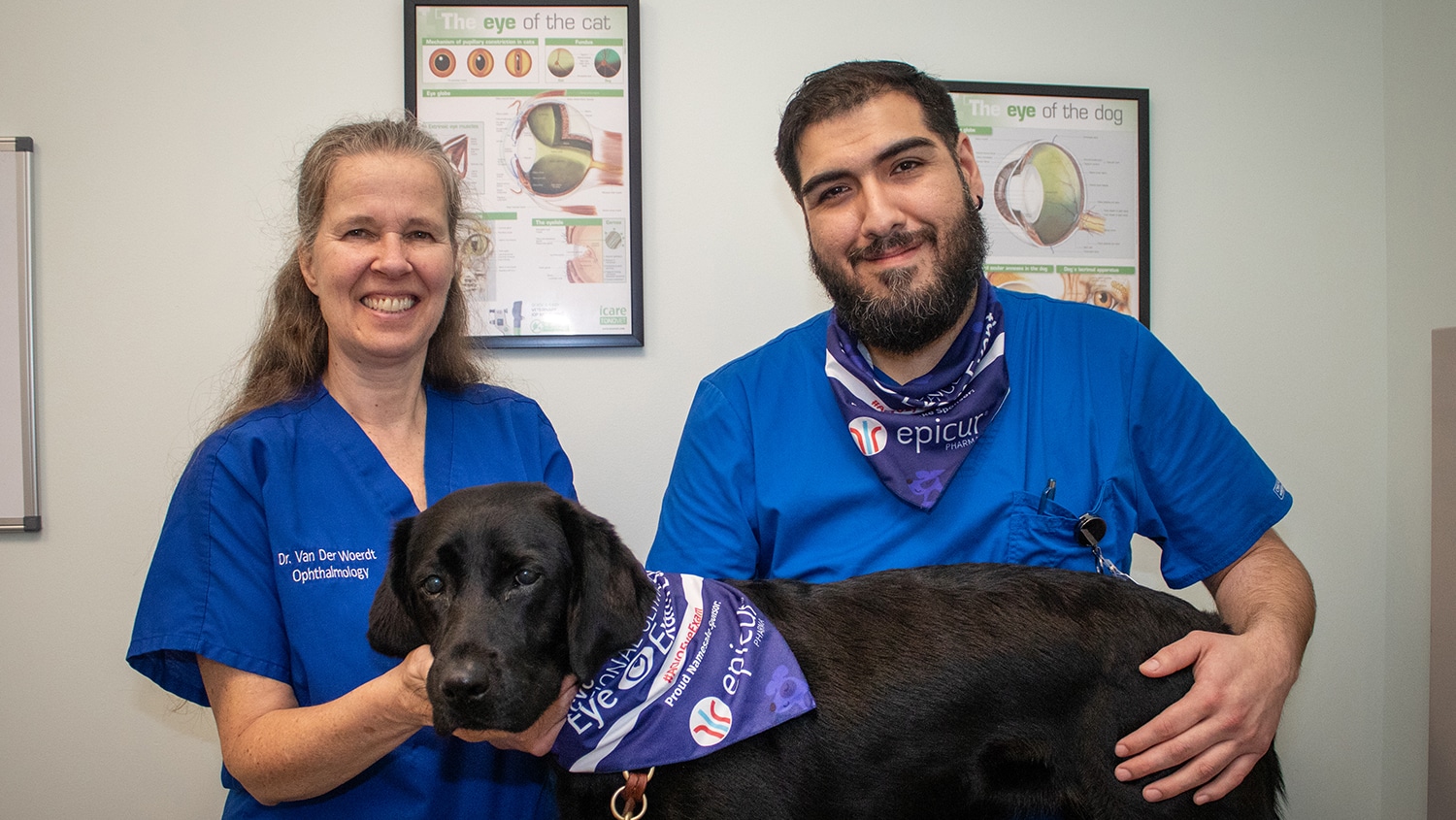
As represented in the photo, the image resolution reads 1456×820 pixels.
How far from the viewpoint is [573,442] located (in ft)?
7.84

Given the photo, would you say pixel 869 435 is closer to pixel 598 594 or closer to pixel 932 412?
pixel 932 412

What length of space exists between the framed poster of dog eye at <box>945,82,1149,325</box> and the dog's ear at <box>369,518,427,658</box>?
5.94 feet

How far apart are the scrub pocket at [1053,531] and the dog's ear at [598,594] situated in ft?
2.20

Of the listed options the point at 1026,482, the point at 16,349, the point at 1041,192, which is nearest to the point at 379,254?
the point at 1026,482

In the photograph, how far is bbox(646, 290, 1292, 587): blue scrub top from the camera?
1514 millimetres

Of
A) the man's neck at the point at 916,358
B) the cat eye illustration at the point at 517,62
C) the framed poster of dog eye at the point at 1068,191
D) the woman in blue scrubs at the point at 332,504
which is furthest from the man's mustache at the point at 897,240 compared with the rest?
the cat eye illustration at the point at 517,62

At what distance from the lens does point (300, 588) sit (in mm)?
1443

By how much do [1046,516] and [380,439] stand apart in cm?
122

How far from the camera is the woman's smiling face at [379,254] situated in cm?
150

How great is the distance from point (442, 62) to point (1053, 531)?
191 centimetres

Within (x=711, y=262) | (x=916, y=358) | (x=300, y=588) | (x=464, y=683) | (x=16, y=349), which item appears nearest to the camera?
(x=464, y=683)

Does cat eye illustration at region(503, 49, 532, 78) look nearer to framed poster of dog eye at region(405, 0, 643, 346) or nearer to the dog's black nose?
framed poster of dog eye at region(405, 0, 643, 346)

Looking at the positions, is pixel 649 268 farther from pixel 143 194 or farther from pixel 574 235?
pixel 143 194

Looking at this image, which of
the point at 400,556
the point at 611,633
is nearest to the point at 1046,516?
the point at 611,633
